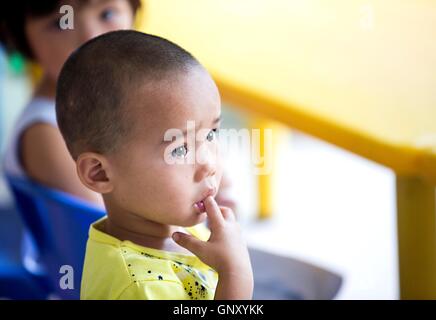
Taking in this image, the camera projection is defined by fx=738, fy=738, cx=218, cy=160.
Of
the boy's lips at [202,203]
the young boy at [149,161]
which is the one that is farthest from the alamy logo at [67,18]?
the boy's lips at [202,203]

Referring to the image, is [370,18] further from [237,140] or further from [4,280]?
[4,280]

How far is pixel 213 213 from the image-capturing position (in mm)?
565

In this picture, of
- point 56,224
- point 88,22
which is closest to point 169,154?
point 88,22

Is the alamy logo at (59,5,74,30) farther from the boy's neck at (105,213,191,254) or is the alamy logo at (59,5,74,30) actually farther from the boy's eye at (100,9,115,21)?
the boy's neck at (105,213,191,254)

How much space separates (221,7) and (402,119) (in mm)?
270

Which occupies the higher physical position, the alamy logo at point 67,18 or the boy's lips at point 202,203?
the alamy logo at point 67,18

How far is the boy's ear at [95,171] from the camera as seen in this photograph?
57cm

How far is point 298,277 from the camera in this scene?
0.73m

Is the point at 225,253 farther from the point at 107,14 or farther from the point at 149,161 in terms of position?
the point at 107,14

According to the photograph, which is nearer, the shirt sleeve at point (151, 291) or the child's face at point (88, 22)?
the shirt sleeve at point (151, 291)

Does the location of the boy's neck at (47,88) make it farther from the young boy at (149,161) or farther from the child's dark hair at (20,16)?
the young boy at (149,161)

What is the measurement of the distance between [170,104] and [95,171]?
0.08 meters

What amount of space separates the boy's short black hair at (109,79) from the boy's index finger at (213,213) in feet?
0.28

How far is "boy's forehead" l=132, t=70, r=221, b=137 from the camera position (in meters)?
0.54
